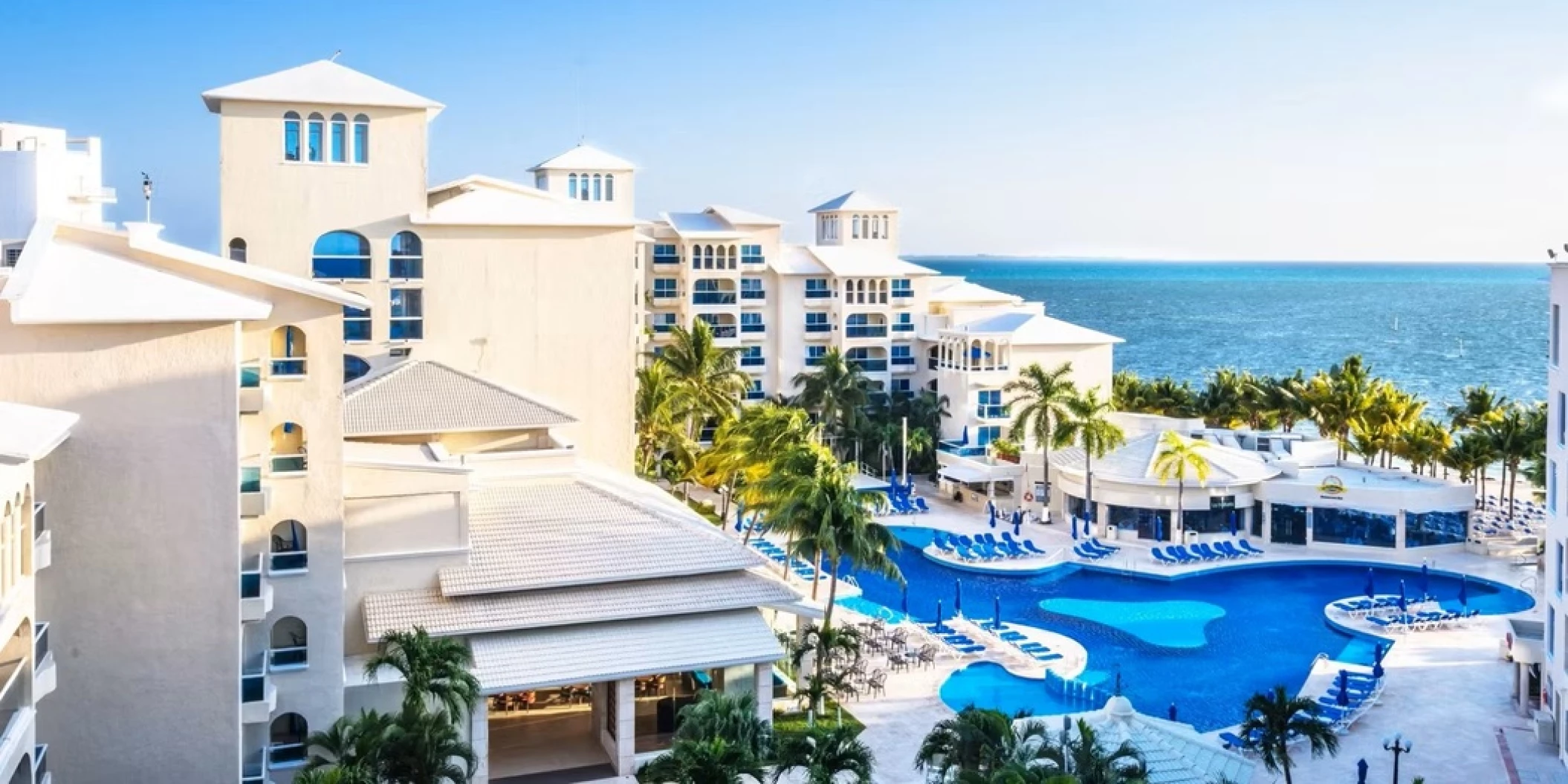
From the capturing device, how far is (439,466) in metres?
26.0

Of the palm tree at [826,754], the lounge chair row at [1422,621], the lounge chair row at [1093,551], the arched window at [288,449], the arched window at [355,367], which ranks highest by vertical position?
the arched window at [355,367]

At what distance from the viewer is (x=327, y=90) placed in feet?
110

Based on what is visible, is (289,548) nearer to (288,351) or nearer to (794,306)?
(288,351)

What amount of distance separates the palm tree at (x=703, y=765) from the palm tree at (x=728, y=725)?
1.17 metres

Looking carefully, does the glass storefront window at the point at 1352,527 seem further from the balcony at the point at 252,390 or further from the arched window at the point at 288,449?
the balcony at the point at 252,390

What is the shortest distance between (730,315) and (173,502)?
42.2m

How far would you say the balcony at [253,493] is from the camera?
22.5 meters

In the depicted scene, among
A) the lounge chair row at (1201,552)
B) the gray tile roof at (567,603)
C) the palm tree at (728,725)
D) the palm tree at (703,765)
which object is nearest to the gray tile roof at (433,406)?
the gray tile roof at (567,603)

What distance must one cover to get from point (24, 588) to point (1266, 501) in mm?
39085

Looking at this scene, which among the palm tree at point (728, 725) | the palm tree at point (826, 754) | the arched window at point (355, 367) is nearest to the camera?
the palm tree at point (826, 754)

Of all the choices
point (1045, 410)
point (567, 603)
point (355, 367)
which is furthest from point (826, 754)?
point (1045, 410)

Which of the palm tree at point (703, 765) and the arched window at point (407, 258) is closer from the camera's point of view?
the palm tree at point (703, 765)

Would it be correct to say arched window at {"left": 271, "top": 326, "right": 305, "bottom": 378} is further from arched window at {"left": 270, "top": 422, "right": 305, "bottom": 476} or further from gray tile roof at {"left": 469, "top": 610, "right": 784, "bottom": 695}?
gray tile roof at {"left": 469, "top": 610, "right": 784, "bottom": 695}

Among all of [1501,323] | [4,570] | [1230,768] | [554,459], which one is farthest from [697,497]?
[1501,323]
